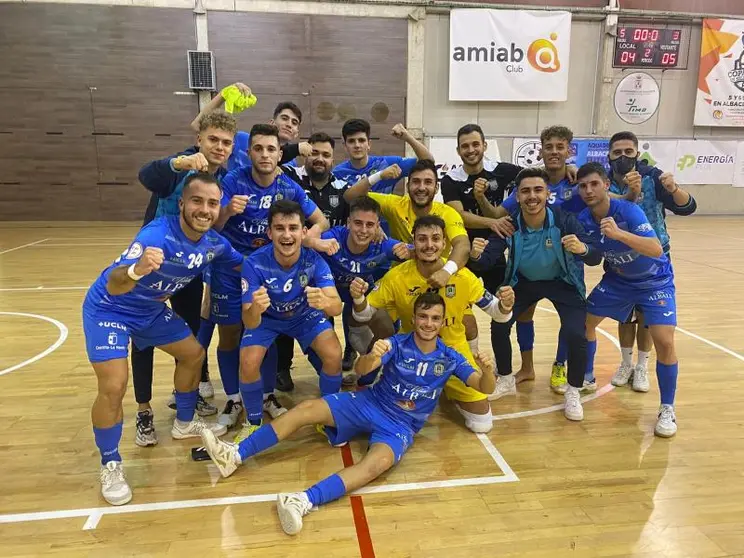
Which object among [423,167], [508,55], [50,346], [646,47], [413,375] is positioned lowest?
[50,346]

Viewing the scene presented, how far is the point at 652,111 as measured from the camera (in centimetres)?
1619

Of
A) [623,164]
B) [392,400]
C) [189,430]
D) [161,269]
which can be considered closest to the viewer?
[161,269]

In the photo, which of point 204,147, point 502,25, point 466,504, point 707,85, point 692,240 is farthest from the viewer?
point 707,85

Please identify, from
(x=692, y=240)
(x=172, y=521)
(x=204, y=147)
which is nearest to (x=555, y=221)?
(x=204, y=147)

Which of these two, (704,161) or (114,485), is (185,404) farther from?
(704,161)

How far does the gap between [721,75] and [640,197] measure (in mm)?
15574

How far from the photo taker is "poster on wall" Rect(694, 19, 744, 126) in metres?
15.8

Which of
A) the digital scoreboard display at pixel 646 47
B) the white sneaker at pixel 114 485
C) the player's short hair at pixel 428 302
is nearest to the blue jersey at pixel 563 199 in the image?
the player's short hair at pixel 428 302

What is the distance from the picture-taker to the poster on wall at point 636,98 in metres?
15.9

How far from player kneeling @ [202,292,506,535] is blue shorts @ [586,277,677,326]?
143 centimetres

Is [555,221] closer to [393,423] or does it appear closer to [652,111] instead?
[393,423]

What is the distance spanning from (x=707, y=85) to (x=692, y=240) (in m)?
6.69

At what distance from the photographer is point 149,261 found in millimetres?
2848

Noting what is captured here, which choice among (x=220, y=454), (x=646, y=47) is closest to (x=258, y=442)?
(x=220, y=454)
